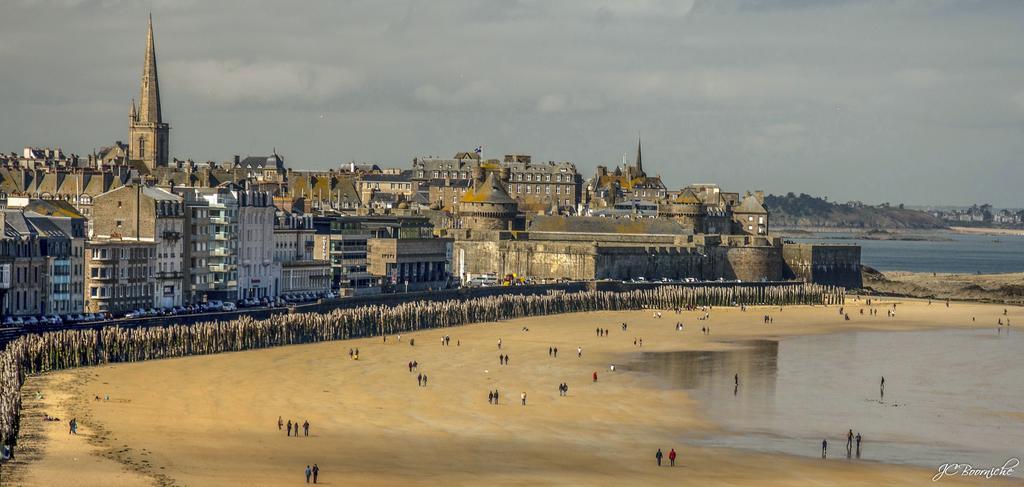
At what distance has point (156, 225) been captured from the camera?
257ft

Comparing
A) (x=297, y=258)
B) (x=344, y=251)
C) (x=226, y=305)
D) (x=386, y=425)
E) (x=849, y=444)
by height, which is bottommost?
(x=849, y=444)

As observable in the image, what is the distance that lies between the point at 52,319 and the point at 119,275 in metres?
9.51

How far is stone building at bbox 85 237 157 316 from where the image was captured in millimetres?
73125

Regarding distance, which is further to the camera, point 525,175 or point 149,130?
point 525,175

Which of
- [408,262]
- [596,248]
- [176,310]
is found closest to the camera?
[176,310]

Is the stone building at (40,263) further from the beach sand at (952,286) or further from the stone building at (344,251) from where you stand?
the beach sand at (952,286)

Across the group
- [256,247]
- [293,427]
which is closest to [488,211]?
[256,247]

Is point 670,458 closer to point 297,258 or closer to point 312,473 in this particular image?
point 312,473

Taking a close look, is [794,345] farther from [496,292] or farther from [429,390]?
[429,390]

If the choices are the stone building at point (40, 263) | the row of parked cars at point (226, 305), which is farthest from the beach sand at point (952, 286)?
the stone building at point (40, 263)

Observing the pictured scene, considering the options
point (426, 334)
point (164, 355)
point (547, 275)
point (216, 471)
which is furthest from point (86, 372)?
point (547, 275)

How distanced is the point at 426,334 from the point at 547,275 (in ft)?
122

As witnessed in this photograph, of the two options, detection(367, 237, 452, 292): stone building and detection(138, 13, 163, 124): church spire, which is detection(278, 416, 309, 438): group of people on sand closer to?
detection(367, 237, 452, 292): stone building

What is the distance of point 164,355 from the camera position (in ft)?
222
